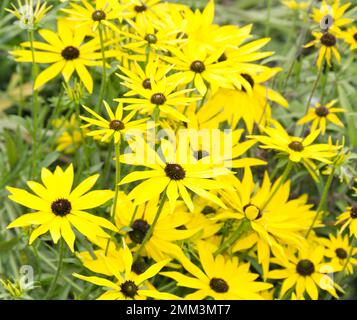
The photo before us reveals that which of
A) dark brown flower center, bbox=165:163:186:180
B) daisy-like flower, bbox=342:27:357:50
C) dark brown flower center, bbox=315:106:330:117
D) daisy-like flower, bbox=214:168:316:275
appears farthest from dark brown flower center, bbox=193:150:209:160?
daisy-like flower, bbox=342:27:357:50

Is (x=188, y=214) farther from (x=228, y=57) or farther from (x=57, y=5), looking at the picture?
(x=57, y=5)

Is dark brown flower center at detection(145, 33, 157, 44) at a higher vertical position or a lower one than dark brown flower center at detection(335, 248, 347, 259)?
higher

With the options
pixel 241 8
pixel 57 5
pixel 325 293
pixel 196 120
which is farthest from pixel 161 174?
pixel 241 8

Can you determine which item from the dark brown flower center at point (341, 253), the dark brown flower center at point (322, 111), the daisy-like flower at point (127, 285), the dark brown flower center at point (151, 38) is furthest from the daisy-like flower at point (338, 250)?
the dark brown flower center at point (151, 38)

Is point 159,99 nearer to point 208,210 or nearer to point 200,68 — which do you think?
point 200,68

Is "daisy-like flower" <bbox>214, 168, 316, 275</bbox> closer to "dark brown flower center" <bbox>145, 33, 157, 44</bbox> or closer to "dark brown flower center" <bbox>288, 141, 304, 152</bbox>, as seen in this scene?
"dark brown flower center" <bbox>288, 141, 304, 152</bbox>
